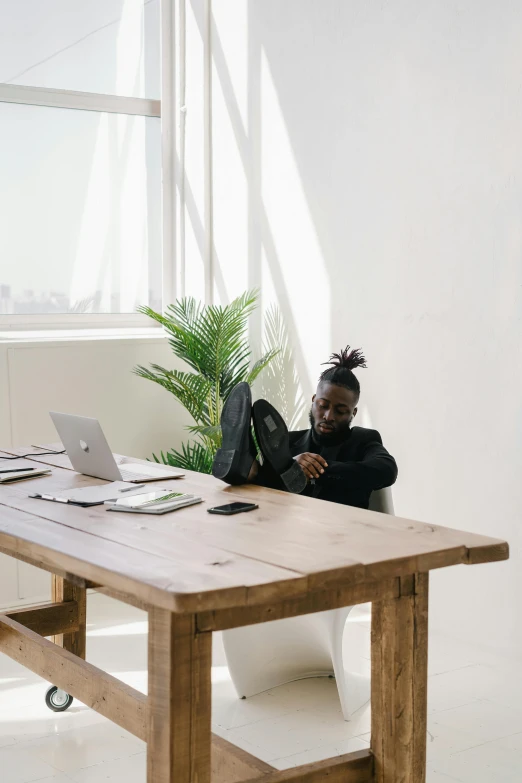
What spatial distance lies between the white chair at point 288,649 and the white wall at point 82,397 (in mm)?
1617

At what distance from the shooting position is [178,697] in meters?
1.82

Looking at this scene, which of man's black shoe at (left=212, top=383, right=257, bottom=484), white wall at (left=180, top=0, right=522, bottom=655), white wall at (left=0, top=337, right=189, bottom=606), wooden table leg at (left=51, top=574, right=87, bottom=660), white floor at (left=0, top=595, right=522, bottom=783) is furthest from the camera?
white wall at (left=0, top=337, right=189, bottom=606)

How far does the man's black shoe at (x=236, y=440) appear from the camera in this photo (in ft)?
8.73

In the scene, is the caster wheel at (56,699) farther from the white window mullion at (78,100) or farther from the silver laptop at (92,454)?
the white window mullion at (78,100)

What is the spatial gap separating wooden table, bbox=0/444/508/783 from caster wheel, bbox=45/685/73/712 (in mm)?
518

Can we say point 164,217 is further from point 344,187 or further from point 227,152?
point 344,187

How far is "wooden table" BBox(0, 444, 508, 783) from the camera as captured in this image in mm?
1815

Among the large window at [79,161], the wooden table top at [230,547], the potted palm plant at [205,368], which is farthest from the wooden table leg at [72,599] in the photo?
the large window at [79,161]

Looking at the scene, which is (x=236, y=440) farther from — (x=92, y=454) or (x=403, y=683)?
(x=403, y=683)

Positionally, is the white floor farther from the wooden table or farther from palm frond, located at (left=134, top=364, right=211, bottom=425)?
palm frond, located at (left=134, top=364, right=211, bottom=425)

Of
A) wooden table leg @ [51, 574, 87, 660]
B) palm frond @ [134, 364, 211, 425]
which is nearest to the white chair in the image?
wooden table leg @ [51, 574, 87, 660]

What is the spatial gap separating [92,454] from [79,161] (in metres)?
2.59

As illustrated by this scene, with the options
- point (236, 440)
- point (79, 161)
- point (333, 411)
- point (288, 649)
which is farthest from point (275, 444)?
point (79, 161)

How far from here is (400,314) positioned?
402 centimetres
